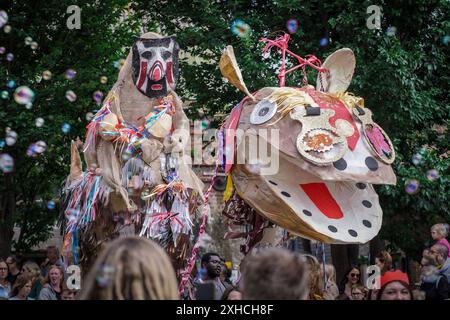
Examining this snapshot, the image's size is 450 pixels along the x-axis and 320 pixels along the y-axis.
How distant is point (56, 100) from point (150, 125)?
5454 mm

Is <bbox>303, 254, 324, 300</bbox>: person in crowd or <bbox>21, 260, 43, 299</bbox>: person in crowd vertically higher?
<bbox>21, 260, 43, 299</bbox>: person in crowd

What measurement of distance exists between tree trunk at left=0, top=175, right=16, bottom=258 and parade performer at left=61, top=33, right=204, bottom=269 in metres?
5.54

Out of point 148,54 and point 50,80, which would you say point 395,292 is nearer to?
point 148,54

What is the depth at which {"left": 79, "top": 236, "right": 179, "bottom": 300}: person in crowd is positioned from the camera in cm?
328

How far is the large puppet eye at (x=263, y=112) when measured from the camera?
26.5 ft

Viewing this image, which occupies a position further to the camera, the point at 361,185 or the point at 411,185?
the point at 411,185

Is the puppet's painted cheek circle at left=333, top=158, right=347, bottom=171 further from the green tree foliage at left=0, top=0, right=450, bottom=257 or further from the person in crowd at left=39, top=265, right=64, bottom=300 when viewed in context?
the green tree foliage at left=0, top=0, right=450, bottom=257

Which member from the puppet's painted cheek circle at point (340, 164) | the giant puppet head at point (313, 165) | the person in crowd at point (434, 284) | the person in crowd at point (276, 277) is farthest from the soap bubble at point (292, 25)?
the person in crowd at point (276, 277)

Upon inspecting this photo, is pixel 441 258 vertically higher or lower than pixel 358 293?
higher

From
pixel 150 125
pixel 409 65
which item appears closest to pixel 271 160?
pixel 150 125

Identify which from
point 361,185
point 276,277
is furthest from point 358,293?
point 276,277

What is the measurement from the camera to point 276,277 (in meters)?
3.45

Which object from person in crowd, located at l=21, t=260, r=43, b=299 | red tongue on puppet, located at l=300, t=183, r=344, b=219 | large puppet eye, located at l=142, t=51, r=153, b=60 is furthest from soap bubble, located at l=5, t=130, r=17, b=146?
red tongue on puppet, located at l=300, t=183, r=344, b=219

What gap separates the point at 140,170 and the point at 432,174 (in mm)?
4389
